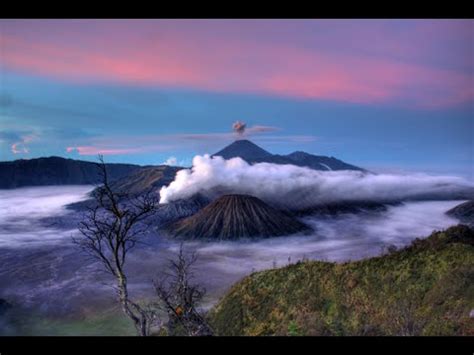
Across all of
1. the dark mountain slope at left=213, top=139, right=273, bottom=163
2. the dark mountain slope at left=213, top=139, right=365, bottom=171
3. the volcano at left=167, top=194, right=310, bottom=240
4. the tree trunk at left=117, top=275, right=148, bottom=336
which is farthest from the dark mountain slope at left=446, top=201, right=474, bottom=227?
the tree trunk at left=117, top=275, right=148, bottom=336

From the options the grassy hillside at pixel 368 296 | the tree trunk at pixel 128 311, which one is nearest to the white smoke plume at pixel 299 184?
the grassy hillside at pixel 368 296

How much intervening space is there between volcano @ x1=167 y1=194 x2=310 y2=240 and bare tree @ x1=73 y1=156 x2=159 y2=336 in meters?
0.42

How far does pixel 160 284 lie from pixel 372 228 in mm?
2486

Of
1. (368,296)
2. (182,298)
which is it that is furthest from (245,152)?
(368,296)

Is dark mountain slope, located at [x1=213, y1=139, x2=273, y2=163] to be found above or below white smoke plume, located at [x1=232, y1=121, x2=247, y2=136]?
below

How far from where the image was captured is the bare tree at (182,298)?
15.0 ft

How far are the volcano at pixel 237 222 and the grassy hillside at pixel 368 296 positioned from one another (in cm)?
46

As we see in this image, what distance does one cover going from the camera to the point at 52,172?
512 cm

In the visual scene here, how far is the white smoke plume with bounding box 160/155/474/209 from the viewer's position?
502cm

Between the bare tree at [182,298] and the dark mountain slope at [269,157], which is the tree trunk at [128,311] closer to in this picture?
the bare tree at [182,298]

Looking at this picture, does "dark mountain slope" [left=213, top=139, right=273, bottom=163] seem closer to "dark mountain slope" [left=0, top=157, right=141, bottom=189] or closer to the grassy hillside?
"dark mountain slope" [left=0, top=157, right=141, bottom=189]
